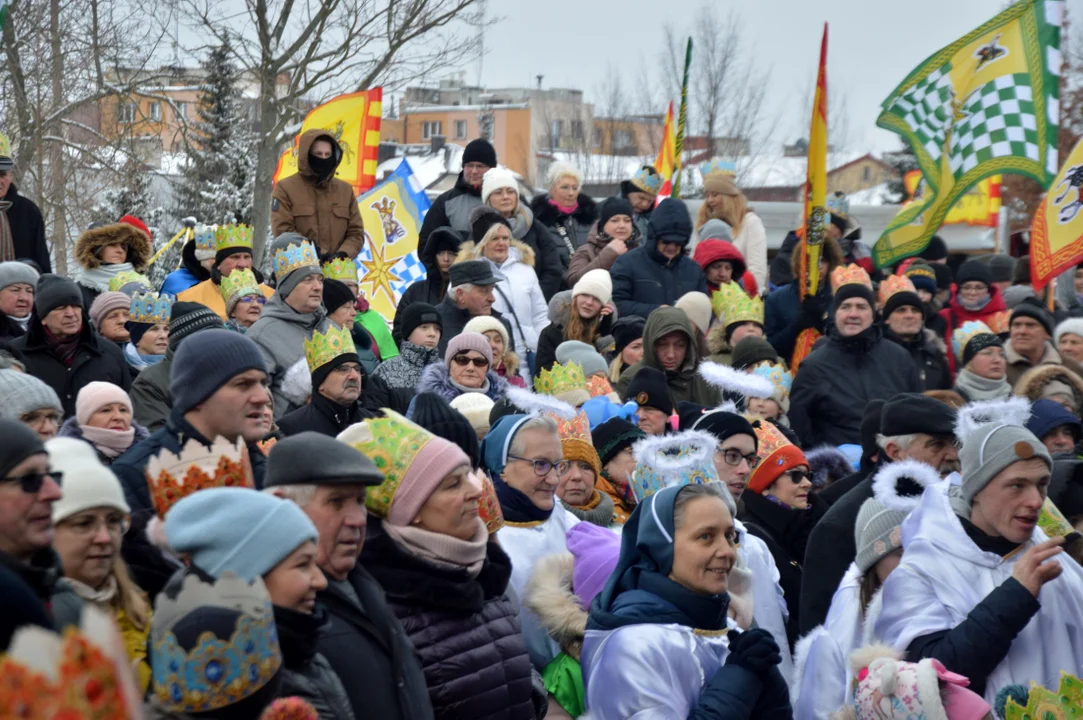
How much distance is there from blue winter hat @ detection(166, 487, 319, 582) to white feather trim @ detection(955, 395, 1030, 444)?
10.6 feet

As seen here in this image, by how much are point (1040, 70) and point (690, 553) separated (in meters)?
7.57

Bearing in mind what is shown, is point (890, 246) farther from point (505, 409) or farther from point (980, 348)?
point (505, 409)

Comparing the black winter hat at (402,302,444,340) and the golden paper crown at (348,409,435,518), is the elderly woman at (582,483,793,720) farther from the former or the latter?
the black winter hat at (402,302,444,340)

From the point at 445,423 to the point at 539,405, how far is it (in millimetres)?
1603

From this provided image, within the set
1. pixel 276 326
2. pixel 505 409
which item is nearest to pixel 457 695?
pixel 505 409

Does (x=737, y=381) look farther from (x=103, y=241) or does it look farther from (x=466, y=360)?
(x=103, y=241)

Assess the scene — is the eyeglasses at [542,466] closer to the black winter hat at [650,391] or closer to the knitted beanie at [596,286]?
the black winter hat at [650,391]

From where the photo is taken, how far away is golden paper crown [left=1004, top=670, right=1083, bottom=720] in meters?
3.95

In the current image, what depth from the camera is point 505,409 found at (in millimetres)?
6512

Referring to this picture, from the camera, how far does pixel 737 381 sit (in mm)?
8500

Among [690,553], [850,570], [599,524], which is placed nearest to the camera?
[690,553]

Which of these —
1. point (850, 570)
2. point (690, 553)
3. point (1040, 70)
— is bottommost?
point (850, 570)

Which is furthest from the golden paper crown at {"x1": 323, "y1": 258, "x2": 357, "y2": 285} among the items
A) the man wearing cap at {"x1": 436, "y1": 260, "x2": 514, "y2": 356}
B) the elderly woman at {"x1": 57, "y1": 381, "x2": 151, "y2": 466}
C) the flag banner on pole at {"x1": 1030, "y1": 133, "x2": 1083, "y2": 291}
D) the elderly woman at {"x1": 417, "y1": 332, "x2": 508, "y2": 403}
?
the flag banner on pole at {"x1": 1030, "y1": 133, "x2": 1083, "y2": 291}

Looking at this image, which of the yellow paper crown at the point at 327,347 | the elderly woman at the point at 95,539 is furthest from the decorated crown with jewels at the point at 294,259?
the elderly woman at the point at 95,539
